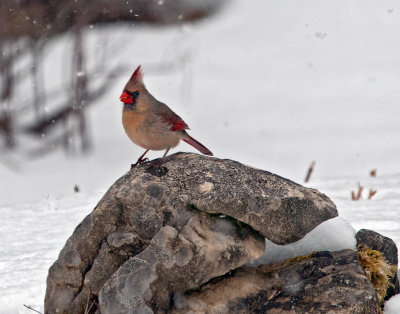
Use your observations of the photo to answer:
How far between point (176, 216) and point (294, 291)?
0.65 meters

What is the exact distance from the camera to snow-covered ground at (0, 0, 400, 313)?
5.98 m

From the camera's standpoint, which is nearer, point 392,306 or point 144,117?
point 392,306

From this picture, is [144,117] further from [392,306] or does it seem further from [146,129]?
[392,306]

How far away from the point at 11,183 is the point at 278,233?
621cm

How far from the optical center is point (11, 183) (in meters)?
8.55

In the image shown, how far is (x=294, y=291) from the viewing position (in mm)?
2914

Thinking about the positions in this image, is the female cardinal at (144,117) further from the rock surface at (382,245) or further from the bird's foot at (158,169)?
the rock surface at (382,245)

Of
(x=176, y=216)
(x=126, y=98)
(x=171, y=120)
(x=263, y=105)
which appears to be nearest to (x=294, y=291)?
(x=176, y=216)

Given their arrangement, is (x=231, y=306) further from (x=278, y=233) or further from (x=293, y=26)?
(x=293, y=26)

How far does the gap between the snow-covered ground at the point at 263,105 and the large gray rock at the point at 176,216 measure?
1639 millimetres

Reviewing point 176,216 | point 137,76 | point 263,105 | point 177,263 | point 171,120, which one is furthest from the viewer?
point 263,105

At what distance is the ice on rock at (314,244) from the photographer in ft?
10.8

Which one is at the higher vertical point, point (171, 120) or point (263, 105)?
point (171, 120)

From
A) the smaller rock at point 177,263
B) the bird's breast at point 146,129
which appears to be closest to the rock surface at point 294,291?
the smaller rock at point 177,263
